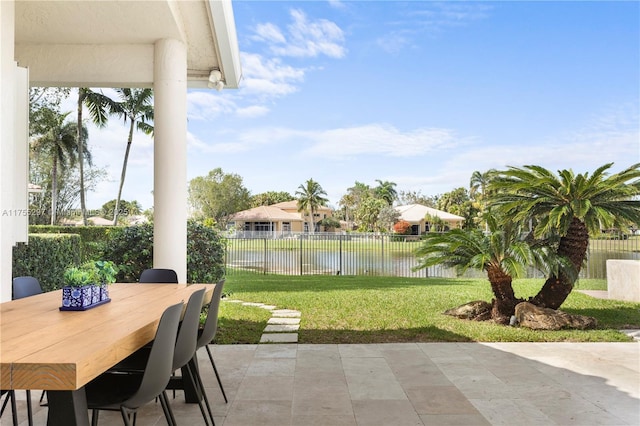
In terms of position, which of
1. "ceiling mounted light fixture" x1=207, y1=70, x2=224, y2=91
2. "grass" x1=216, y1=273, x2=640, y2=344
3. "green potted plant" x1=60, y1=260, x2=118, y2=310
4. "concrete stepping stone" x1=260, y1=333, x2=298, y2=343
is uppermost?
"ceiling mounted light fixture" x1=207, y1=70, x2=224, y2=91

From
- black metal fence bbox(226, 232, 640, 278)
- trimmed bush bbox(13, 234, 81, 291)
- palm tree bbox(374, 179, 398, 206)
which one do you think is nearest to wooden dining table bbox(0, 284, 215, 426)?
trimmed bush bbox(13, 234, 81, 291)

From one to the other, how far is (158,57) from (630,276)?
848 centimetres

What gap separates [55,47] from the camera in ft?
16.3

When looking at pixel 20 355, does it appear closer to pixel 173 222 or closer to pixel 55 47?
pixel 173 222

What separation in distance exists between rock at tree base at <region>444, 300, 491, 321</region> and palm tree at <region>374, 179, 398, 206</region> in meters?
47.2

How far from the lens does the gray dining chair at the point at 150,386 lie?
2.08m

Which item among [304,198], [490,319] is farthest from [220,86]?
[304,198]

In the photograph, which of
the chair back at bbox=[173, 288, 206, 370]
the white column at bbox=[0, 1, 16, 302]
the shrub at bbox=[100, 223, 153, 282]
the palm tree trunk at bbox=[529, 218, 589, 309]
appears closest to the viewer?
the chair back at bbox=[173, 288, 206, 370]

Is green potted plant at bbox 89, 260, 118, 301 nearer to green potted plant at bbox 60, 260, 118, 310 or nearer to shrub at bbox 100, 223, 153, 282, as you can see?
green potted plant at bbox 60, 260, 118, 310

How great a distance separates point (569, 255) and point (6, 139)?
658 centimetres

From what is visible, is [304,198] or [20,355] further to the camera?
[304,198]

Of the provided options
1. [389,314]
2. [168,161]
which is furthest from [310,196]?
[168,161]

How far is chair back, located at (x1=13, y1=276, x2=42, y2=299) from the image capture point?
3.23m

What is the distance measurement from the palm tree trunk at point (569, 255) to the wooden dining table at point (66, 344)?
5264mm
